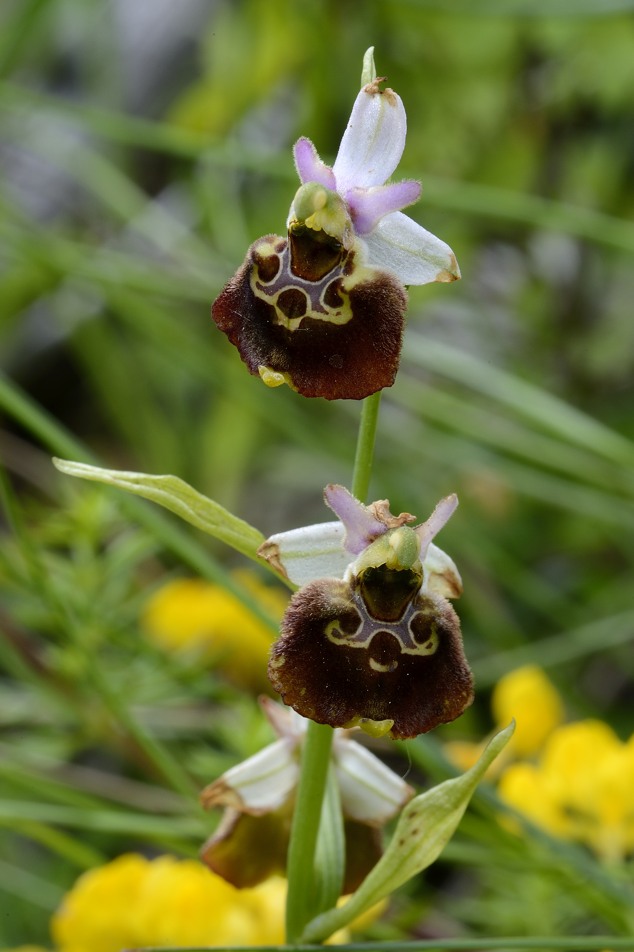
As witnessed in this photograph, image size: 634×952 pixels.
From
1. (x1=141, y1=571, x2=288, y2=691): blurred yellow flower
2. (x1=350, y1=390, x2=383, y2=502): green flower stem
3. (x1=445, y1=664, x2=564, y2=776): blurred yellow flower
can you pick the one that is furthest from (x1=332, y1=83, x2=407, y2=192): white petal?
(x1=141, y1=571, x2=288, y2=691): blurred yellow flower

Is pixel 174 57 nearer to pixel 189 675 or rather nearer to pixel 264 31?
pixel 264 31

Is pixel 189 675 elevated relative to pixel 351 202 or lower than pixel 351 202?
lower

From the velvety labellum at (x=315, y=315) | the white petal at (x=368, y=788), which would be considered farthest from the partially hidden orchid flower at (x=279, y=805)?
the velvety labellum at (x=315, y=315)

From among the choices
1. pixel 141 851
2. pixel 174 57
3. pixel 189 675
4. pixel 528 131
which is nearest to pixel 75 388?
pixel 174 57

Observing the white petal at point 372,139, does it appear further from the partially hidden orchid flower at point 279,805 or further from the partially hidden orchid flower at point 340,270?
the partially hidden orchid flower at point 279,805

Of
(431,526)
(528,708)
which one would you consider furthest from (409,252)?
(528,708)
